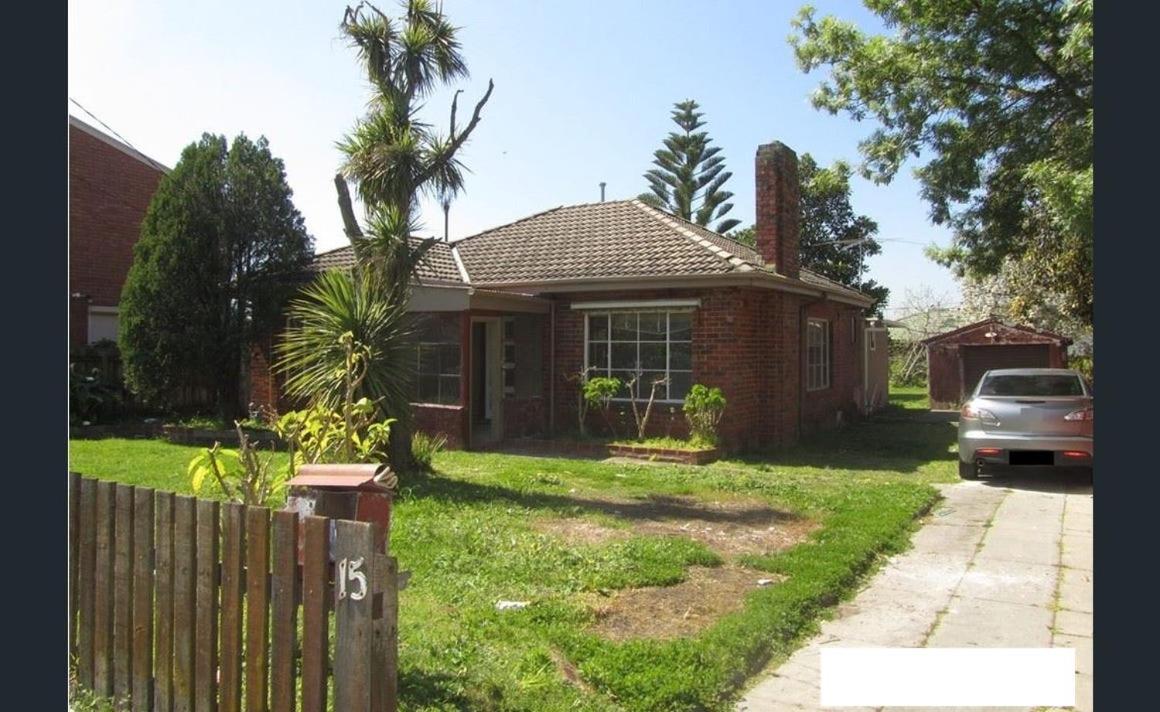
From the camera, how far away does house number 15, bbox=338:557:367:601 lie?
2838 millimetres

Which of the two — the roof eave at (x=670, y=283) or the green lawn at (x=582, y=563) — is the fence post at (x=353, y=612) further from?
the roof eave at (x=670, y=283)

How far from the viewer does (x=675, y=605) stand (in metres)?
4.93

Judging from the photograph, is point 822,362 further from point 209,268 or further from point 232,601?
point 232,601

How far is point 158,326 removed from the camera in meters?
12.3

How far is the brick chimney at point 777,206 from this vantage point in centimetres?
1272

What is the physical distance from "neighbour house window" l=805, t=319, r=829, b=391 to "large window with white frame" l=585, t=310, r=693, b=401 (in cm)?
280

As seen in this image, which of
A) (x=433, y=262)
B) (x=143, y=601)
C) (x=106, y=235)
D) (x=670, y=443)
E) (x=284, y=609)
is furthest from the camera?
(x=433, y=262)

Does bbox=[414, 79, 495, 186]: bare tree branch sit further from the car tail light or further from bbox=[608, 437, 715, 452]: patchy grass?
the car tail light

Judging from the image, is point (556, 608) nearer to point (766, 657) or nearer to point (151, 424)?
point (766, 657)

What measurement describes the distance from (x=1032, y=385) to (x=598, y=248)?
21.8ft

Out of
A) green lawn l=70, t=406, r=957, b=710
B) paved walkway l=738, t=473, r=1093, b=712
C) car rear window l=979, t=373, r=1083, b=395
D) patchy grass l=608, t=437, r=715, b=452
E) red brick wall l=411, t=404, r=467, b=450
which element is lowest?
paved walkway l=738, t=473, r=1093, b=712

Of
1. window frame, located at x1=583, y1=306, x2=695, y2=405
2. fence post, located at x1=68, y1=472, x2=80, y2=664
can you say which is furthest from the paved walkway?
window frame, located at x1=583, y1=306, x2=695, y2=405

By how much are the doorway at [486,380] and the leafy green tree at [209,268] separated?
2907 mm

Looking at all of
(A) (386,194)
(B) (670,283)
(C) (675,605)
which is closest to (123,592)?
(C) (675,605)
